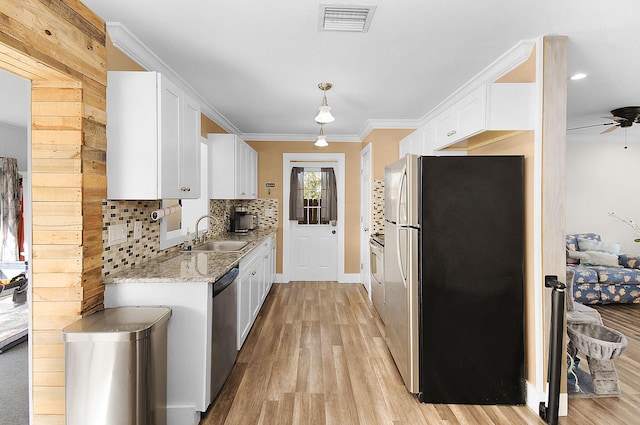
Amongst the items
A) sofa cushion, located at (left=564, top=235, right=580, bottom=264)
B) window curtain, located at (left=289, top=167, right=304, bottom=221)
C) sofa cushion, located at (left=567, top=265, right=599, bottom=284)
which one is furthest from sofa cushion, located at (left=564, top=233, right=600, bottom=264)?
window curtain, located at (left=289, top=167, right=304, bottom=221)

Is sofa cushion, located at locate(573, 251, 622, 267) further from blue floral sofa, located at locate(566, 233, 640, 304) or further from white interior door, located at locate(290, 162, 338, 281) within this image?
white interior door, located at locate(290, 162, 338, 281)

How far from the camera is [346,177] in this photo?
17.6 feet

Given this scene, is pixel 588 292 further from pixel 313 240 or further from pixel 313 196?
pixel 313 196

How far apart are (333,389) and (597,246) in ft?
15.7

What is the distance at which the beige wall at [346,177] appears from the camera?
5352 mm

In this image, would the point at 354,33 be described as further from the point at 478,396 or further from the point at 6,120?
the point at 6,120

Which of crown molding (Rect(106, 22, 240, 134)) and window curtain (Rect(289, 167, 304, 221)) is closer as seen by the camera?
crown molding (Rect(106, 22, 240, 134))

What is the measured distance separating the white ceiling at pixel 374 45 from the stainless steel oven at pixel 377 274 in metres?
1.68

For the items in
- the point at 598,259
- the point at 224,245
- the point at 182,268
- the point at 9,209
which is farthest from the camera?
the point at 598,259

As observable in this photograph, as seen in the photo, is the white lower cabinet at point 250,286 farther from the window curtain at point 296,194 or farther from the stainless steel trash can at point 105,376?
the window curtain at point 296,194

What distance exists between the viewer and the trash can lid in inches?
58.9

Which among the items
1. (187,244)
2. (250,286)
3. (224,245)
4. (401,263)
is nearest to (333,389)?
(401,263)

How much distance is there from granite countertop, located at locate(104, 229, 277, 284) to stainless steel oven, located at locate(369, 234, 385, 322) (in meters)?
1.53

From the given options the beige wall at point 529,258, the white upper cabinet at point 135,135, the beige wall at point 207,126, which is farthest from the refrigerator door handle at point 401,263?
the beige wall at point 207,126
